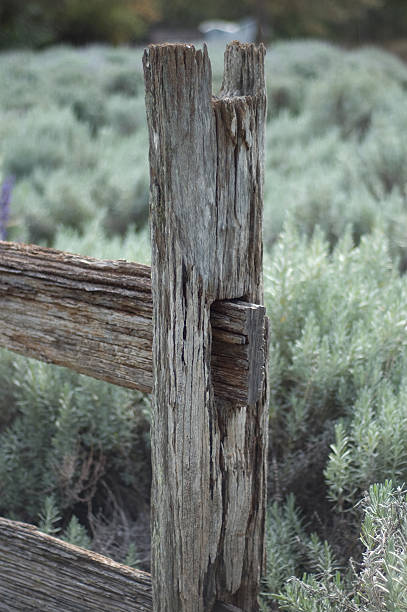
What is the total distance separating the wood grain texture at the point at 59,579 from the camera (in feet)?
4.95

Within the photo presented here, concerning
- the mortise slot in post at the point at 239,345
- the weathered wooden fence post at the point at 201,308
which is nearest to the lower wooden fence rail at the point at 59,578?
the weathered wooden fence post at the point at 201,308

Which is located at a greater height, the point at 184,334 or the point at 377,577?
the point at 184,334

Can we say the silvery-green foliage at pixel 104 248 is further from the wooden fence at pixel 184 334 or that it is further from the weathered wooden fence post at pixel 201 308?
the weathered wooden fence post at pixel 201 308

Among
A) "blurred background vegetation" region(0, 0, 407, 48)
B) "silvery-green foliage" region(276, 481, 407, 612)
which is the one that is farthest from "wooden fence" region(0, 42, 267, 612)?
"blurred background vegetation" region(0, 0, 407, 48)

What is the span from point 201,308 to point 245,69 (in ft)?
1.56

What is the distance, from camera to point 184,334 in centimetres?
119

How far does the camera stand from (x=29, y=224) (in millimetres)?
4031

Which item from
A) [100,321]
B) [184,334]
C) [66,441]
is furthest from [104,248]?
[184,334]

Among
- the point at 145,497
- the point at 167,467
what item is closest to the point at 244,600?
the point at 167,467

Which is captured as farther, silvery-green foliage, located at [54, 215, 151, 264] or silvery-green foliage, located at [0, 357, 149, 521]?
silvery-green foliage, located at [54, 215, 151, 264]

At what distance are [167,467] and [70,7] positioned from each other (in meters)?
20.6

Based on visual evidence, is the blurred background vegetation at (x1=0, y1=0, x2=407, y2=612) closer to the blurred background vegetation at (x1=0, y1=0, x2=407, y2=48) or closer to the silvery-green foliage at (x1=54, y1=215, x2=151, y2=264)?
the silvery-green foliage at (x1=54, y1=215, x2=151, y2=264)

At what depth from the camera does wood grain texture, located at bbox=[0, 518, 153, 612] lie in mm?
1510

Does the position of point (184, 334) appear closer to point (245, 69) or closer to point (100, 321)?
point (100, 321)
